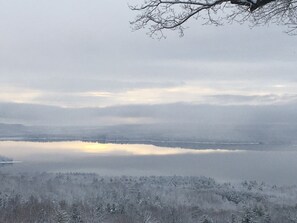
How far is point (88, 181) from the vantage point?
44531mm

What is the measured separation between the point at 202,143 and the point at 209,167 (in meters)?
66.9

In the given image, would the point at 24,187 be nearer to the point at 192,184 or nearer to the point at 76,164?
the point at 192,184

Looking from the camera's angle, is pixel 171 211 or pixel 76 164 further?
pixel 76 164

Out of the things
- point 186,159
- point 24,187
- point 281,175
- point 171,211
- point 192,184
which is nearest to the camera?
point 171,211

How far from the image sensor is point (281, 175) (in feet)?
196

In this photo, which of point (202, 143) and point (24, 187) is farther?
point (202, 143)

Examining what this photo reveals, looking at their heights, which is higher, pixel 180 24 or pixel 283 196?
pixel 180 24

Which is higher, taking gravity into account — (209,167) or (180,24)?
(180,24)

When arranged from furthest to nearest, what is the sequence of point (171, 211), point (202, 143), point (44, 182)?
point (202, 143) → point (44, 182) → point (171, 211)

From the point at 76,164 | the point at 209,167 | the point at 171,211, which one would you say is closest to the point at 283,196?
the point at 171,211

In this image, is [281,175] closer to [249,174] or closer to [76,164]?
[249,174]

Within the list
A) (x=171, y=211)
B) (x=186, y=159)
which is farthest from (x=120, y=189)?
(x=186, y=159)

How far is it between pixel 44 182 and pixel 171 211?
21534 mm

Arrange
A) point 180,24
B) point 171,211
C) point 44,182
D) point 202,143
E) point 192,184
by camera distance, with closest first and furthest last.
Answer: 1. point 180,24
2. point 171,211
3. point 44,182
4. point 192,184
5. point 202,143
